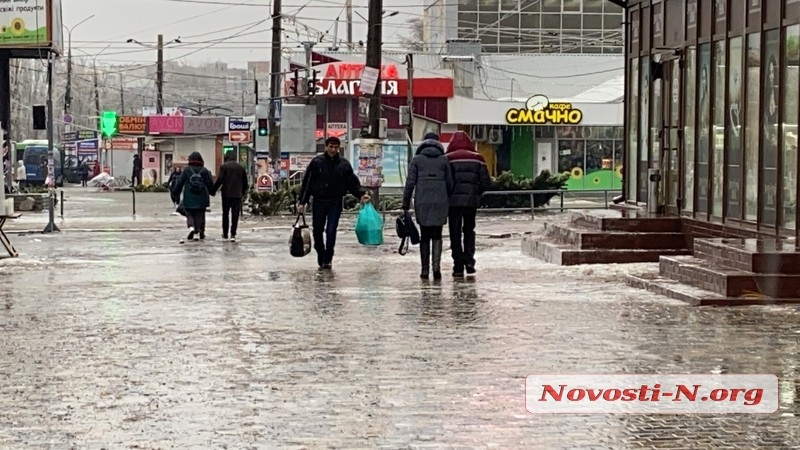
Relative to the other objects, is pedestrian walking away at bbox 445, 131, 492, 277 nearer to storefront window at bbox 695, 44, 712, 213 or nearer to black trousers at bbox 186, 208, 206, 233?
storefront window at bbox 695, 44, 712, 213

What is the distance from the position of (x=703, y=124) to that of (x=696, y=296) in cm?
600

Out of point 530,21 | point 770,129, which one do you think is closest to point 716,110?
point 770,129

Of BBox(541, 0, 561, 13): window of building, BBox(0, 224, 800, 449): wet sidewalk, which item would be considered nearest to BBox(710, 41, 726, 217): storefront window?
BBox(0, 224, 800, 449): wet sidewalk

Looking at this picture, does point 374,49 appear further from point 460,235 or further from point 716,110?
point 460,235

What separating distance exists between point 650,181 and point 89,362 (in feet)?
41.0

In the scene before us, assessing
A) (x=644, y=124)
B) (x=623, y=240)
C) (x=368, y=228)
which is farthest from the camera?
(x=644, y=124)

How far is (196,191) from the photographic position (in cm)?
2527

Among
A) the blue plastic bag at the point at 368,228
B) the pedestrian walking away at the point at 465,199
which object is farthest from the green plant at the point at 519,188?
the pedestrian walking away at the point at 465,199

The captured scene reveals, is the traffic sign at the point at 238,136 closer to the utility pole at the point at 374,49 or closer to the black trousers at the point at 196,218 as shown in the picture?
the utility pole at the point at 374,49

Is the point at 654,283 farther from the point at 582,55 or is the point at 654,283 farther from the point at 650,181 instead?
the point at 582,55

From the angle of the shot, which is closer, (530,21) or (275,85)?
(275,85)

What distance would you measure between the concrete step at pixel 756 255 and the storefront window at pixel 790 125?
79 centimetres

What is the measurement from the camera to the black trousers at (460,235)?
16703 millimetres

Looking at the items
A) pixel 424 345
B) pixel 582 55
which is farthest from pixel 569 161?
pixel 424 345
